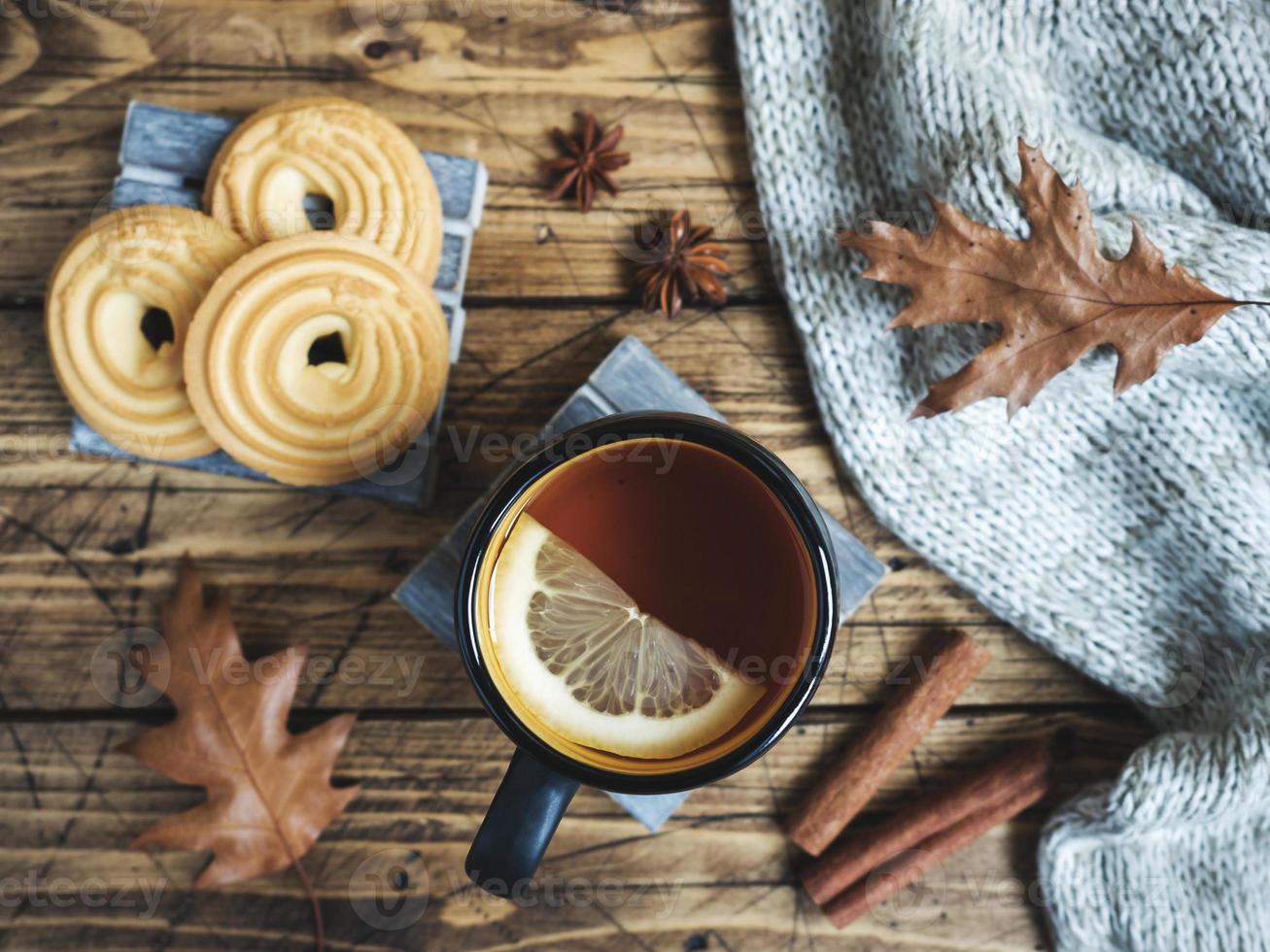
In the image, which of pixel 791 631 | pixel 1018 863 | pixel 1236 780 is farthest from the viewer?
pixel 1018 863

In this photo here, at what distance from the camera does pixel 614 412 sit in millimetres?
Answer: 934

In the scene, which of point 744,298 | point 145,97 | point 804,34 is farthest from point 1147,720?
point 145,97

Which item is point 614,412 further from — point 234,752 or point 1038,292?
point 234,752

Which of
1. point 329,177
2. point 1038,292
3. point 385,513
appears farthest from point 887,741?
point 329,177

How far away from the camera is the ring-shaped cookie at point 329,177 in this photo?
0.93 meters

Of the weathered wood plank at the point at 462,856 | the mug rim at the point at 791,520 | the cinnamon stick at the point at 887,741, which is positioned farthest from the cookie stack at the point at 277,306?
the cinnamon stick at the point at 887,741

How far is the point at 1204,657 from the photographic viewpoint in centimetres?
98

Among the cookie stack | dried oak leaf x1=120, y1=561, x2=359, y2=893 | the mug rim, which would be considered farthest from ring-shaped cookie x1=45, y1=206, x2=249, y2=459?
the mug rim

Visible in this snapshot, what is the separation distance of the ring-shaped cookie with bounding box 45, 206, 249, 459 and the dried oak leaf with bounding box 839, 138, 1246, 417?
2.20 feet

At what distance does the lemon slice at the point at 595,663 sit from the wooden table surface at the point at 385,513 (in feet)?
0.88

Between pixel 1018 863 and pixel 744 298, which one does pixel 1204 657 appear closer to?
pixel 1018 863

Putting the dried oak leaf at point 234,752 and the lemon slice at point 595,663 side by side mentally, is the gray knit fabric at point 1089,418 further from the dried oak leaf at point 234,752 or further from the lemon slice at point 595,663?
the dried oak leaf at point 234,752

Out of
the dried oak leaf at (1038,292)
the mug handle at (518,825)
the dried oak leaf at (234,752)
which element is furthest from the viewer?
the dried oak leaf at (234,752)

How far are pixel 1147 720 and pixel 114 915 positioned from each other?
3.86 feet
